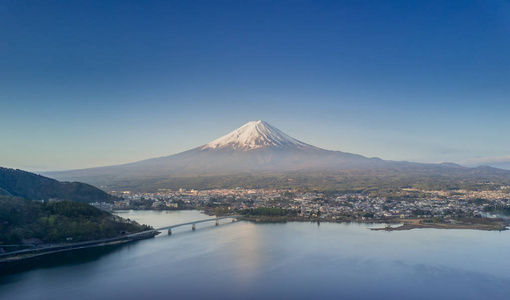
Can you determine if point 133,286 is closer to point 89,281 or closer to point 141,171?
point 89,281

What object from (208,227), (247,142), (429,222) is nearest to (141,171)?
(247,142)

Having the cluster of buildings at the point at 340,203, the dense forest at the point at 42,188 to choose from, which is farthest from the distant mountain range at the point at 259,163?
the dense forest at the point at 42,188

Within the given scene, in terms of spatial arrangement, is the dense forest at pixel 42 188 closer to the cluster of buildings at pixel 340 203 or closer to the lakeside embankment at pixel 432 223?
the cluster of buildings at pixel 340 203

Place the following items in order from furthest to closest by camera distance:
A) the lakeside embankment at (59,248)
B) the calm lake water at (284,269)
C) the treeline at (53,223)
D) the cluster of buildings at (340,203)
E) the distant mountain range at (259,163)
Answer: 1. the distant mountain range at (259,163)
2. the cluster of buildings at (340,203)
3. the treeline at (53,223)
4. the lakeside embankment at (59,248)
5. the calm lake water at (284,269)

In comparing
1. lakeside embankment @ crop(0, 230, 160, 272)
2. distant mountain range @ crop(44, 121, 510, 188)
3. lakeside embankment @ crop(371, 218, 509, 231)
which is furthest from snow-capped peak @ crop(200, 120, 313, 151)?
lakeside embankment @ crop(0, 230, 160, 272)

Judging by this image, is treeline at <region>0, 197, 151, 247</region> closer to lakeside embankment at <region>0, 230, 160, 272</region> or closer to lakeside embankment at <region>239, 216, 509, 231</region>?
lakeside embankment at <region>0, 230, 160, 272</region>

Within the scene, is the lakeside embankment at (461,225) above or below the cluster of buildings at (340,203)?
below
